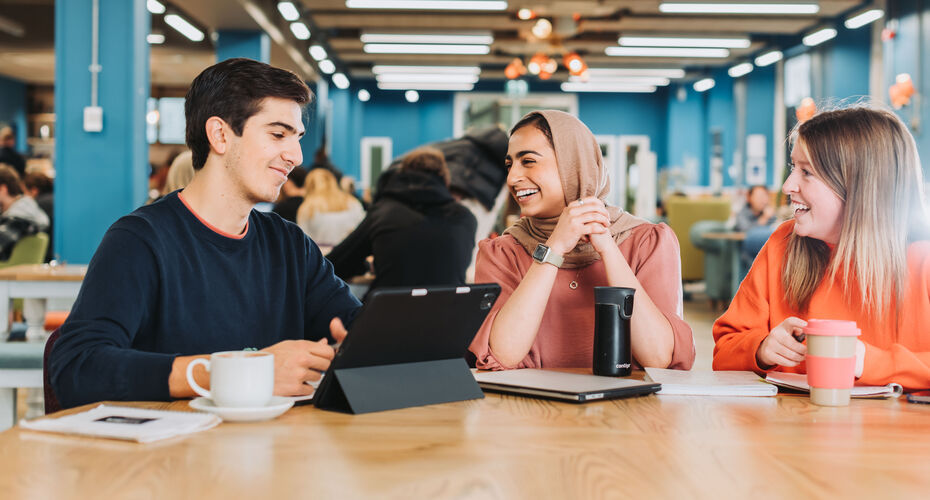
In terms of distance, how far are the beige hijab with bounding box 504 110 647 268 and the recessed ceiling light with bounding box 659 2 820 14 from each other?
8.28 m

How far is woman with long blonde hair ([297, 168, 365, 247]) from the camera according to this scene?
19.1ft

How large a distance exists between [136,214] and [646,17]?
395 inches

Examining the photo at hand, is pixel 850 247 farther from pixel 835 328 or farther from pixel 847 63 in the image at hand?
pixel 847 63

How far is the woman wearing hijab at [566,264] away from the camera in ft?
6.02

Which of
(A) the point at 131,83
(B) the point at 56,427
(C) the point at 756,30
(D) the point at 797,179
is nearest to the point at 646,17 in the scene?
(C) the point at 756,30

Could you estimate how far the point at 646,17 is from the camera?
35.5 feet

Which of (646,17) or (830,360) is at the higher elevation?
(646,17)

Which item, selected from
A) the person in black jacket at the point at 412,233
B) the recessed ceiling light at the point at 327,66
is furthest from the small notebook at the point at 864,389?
the recessed ceiling light at the point at 327,66

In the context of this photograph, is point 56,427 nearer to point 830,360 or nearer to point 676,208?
point 830,360

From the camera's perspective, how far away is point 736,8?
1000 centimetres

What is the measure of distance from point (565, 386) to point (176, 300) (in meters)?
0.77

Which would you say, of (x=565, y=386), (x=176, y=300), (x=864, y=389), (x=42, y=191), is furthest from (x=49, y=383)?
(x=42, y=191)

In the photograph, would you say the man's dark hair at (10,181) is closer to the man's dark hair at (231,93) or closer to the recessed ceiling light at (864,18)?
the man's dark hair at (231,93)

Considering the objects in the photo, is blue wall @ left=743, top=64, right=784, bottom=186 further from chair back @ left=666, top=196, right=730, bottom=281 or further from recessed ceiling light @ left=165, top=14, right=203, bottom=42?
recessed ceiling light @ left=165, top=14, right=203, bottom=42
